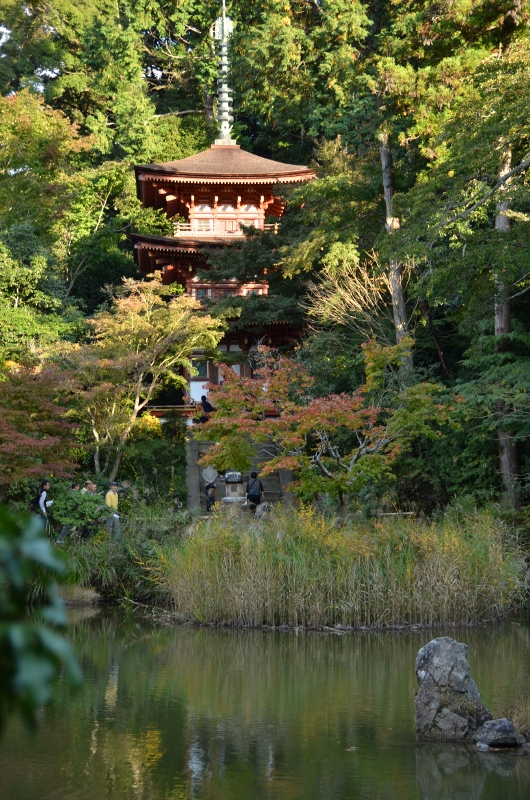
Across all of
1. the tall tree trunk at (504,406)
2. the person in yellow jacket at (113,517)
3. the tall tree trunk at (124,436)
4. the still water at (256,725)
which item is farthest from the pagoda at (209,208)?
the still water at (256,725)

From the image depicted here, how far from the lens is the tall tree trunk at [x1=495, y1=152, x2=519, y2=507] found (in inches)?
613

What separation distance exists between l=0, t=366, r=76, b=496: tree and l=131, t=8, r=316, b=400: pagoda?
7893mm

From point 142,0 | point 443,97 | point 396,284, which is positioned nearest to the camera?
point 443,97

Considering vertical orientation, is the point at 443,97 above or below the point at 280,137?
below

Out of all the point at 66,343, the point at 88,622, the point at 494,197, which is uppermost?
the point at 494,197

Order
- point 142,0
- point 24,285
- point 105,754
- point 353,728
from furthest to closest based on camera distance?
point 142,0, point 24,285, point 353,728, point 105,754

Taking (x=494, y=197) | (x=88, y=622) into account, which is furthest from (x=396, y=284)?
(x=88, y=622)

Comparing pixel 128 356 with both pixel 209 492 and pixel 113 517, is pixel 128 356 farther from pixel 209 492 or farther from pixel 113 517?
pixel 113 517

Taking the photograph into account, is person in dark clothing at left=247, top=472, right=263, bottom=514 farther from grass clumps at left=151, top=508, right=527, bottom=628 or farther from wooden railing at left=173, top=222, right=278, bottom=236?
wooden railing at left=173, top=222, right=278, bottom=236

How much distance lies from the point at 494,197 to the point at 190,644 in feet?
24.2

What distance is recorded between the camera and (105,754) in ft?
22.8

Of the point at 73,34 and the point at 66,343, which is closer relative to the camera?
the point at 66,343

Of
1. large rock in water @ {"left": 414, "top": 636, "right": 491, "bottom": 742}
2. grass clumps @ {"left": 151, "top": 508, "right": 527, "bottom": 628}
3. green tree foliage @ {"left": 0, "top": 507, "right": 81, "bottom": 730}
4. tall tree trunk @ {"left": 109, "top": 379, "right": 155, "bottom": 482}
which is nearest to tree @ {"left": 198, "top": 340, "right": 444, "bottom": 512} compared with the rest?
grass clumps @ {"left": 151, "top": 508, "right": 527, "bottom": 628}

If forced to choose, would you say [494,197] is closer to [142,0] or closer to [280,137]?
[280,137]
